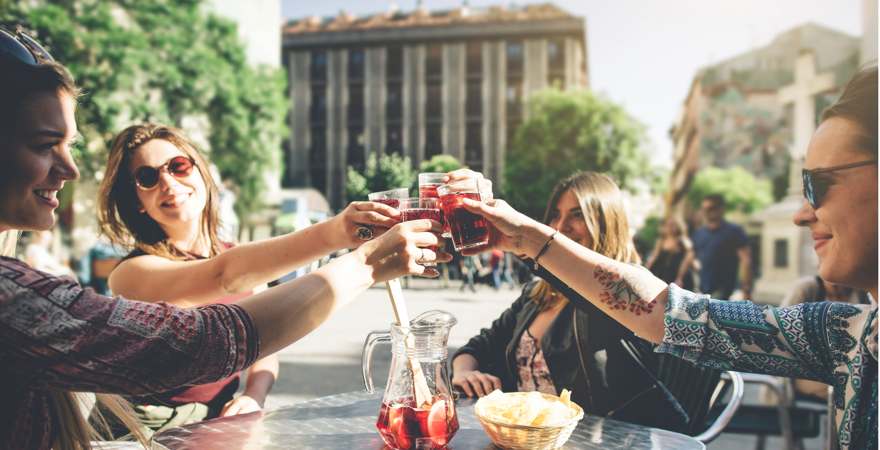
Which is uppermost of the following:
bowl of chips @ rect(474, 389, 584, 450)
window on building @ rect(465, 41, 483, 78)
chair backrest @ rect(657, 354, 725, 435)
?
window on building @ rect(465, 41, 483, 78)

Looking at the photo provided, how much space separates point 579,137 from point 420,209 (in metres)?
22.4

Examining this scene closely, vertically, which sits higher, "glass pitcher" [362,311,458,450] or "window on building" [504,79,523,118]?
"window on building" [504,79,523,118]

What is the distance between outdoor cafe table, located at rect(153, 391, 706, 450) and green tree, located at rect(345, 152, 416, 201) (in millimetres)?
1386

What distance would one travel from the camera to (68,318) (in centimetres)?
88

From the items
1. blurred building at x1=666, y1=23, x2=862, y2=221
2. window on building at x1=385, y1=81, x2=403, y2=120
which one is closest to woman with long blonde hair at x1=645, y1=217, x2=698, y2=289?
window on building at x1=385, y1=81, x2=403, y2=120

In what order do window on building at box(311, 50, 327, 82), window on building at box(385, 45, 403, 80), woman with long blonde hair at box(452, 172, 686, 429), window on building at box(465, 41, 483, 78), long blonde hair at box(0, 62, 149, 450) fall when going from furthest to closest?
window on building at box(465, 41, 483, 78) < window on building at box(385, 45, 403, 80) < window on building at box(311, 50, 327, 82) < woman with long blonde hair at box(452, 172, 686, 429) < long blonde hair at box(0, 62, 149, 450)

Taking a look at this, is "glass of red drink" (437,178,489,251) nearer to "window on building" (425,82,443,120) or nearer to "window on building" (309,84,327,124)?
"window on building" (425,82,443,120)

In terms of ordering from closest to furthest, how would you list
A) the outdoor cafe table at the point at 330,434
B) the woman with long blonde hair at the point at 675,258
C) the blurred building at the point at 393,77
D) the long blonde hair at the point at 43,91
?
the long blonde hair at the point at 43,91 < the outdoor cafe table at the point at 330,434 < the woman with long blonde hair at the point at 675,258 < the blurred building at the point at 393,77

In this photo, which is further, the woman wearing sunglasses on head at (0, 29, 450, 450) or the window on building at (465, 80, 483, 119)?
the window on building at (465, 80, 483, 119)

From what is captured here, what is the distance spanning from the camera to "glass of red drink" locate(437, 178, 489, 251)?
5.21 ft

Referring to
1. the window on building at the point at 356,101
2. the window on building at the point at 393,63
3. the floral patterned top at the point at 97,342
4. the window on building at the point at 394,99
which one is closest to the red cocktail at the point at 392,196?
the floral patterned top at the point at 97,342

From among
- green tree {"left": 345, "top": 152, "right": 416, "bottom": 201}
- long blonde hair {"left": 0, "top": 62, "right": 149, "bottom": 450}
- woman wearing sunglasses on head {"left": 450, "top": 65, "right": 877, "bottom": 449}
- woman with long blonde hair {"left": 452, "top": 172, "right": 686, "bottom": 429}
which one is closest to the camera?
long blonde hair {"left": 0, "top": 62, "right": 149, "bottom": 450}

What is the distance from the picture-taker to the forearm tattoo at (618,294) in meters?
1.50

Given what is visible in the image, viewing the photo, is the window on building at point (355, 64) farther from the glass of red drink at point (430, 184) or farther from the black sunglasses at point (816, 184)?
the black sunglasses at point (816, 184)
